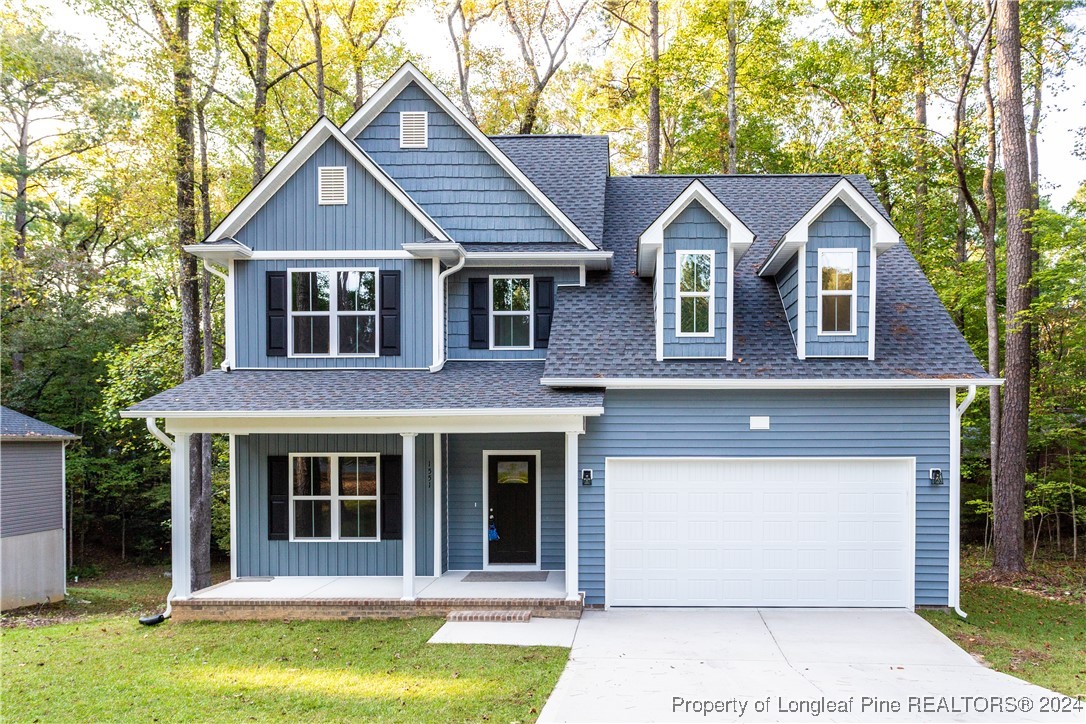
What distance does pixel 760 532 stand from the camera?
9438 mm

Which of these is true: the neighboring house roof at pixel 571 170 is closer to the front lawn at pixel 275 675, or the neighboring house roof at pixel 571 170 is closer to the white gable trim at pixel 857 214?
the white gable trim at pixel 857 214

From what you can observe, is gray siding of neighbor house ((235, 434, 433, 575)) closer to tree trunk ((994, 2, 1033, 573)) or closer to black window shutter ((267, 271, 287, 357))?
black window shutter ((267, 271, 287, 357))

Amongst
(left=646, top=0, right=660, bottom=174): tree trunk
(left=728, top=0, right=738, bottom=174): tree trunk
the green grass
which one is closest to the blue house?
the green grass

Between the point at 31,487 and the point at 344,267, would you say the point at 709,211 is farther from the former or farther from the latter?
the point at 31,487

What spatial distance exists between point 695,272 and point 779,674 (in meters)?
5.61

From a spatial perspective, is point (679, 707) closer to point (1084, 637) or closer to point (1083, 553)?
point (1084, 637)

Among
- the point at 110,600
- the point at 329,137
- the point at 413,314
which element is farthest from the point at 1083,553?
the point at 110,600

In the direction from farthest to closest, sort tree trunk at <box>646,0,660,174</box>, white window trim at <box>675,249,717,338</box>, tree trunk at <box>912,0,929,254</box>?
1. tree trunk at <box>646,0,660,174</box>
2. tree trunk at <box>912,0,929,254</box>
3. white window trim at <box>675,249,717,338</box>

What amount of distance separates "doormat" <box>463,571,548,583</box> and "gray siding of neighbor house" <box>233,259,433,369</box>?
11.4 feet

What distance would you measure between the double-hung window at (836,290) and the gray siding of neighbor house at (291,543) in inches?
272

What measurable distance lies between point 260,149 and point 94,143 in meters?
9.55

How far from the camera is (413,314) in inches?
420

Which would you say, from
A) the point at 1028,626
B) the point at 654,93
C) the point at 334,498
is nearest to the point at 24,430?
the point at 334,498

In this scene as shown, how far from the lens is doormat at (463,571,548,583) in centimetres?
1007
